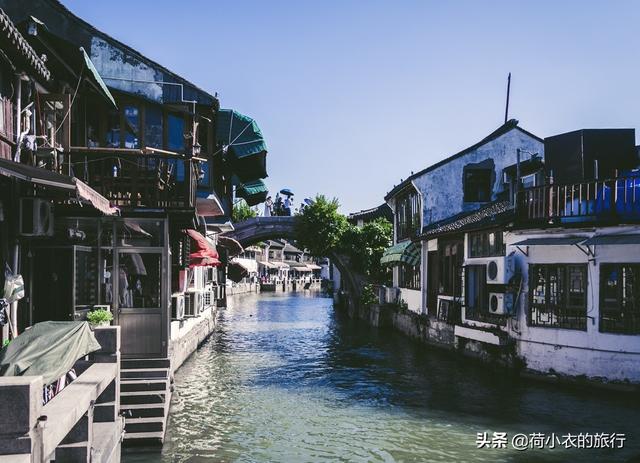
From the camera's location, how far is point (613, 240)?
14.7 meters

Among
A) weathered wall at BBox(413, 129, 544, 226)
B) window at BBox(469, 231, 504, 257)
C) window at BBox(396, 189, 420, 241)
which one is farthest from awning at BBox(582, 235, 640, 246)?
window at BBox(396, 189, 420, 241)

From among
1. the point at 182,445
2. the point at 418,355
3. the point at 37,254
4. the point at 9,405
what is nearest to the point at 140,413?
the point at 182,445

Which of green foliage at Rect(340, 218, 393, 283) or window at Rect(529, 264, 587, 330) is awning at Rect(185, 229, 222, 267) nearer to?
window at Rect(529, 264, 587, 330)

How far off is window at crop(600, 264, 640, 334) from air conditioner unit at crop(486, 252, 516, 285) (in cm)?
270

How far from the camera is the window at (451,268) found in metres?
22.5

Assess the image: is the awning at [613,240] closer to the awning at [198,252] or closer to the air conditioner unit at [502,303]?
the air conditioner unit at [502,303]

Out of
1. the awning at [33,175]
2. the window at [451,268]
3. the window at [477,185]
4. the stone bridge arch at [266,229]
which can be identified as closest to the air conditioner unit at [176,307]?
the awning at [33,175]

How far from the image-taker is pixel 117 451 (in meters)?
8.98

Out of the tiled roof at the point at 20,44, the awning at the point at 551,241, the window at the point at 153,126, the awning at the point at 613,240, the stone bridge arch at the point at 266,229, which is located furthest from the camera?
the stone bridge arch at the point at 266,229

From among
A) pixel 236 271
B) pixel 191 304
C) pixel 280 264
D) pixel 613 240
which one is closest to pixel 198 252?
pixel 191 304

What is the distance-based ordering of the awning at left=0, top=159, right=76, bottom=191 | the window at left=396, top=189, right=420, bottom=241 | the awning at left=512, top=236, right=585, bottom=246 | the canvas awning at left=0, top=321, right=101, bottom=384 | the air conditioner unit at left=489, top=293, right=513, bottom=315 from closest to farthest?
the canvas awning at left=0, top=321, right=101, bottom=384, the awning at left=0, top=159, right=76, bottom=191, the awning at left=512, top=236, right=585, bottom=246, the air conditioner unit at left=489, top=293, right=513, bottom=315, the window at left=396, top=189, right=420, bottom=241

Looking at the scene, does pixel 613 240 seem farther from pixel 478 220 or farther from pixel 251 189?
pixel 251 189

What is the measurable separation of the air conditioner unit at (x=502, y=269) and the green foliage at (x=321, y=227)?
22286 mm

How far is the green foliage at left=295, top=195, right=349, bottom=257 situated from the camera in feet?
132
